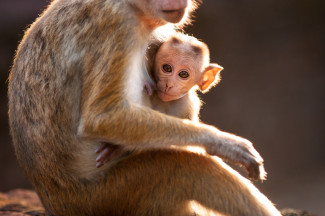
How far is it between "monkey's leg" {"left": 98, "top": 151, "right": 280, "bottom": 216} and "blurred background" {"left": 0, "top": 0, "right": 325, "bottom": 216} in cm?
687

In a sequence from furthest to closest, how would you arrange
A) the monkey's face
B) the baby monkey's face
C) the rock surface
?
the rock surface
the baby monkey's face
the monkey's face

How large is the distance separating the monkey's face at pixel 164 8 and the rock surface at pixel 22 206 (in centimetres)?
316

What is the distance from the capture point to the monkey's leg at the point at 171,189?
4.38m

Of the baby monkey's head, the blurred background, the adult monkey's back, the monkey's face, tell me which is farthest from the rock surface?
the blurred background

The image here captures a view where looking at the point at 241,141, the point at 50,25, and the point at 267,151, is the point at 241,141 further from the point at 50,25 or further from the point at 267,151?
the point at 267,151

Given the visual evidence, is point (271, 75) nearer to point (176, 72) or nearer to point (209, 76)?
point (209, 76)

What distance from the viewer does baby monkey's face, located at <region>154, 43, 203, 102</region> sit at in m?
5.15

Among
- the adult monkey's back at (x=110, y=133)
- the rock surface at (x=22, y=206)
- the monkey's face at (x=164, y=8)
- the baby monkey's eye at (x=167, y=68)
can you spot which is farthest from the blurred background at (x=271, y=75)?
the adult monkey's back at (x=110, y=133)

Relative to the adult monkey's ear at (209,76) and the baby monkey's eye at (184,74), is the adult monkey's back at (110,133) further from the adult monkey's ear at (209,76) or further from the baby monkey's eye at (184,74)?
the adult monkey's ear at (209,76)

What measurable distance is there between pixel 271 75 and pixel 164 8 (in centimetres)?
733

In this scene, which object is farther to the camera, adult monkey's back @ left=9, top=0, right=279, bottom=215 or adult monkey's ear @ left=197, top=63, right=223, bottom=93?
adult monkey's ear @ left=197, top=63, right=223, bottom=93

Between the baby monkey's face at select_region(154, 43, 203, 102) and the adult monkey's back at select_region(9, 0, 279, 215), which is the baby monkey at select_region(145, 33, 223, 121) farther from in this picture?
the adult monkey's back at select_region(9, 0, 279, 215)

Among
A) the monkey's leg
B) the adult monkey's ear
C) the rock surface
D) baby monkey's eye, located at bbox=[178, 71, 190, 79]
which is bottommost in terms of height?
the rock surface

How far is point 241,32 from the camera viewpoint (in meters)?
11.5
